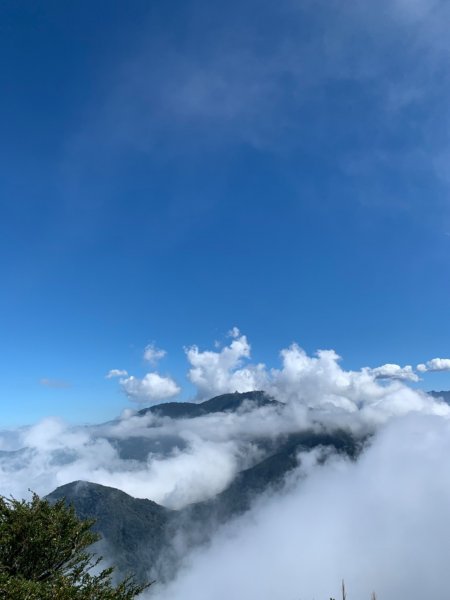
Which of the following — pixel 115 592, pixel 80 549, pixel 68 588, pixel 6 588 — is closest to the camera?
pixel 6 588

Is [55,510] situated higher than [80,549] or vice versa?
[55,510]

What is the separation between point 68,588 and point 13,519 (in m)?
12.4

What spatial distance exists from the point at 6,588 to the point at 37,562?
13596 millimetres

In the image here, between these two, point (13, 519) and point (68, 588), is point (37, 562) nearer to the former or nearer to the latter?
point (13, 519)

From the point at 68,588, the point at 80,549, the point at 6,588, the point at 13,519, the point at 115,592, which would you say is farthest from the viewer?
the point at 80,549

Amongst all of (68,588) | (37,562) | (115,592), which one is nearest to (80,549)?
(37,562)

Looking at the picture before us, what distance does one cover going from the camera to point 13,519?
37.4 metres

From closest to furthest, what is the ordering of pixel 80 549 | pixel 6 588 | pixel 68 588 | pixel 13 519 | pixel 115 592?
pixel 6 588 < pixel 68 588 < pixel 115 592 < pixel 13 519 < pixel 80 549

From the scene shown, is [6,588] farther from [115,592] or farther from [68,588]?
[115,592]

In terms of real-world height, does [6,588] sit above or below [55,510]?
below

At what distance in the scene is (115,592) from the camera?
106 feet

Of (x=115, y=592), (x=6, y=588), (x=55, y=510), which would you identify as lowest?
(x=115, y=592)

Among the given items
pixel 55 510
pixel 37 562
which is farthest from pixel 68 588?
pixel 55 510

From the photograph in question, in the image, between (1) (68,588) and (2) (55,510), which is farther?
(2) (55,510)
